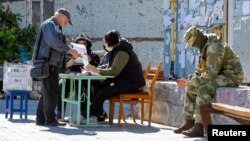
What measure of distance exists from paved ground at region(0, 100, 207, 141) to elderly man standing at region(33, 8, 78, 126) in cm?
29

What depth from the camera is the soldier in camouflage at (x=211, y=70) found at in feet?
26.0

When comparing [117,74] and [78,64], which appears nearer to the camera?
[117,74]

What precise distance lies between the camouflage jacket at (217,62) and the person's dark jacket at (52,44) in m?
2.13

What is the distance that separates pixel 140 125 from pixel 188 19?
404 cm

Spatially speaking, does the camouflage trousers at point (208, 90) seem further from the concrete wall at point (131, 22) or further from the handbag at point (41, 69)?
the concrete wall at point (131, 22)

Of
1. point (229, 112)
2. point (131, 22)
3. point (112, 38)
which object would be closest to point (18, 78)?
point (112, 38)

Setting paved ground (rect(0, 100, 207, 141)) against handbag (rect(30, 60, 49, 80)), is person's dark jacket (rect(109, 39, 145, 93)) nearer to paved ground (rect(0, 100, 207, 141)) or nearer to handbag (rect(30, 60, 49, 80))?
paved ground (rect(0, 100, 207, 141))

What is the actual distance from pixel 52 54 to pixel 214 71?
266cm

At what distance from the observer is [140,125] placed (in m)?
10.0

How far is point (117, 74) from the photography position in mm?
9500

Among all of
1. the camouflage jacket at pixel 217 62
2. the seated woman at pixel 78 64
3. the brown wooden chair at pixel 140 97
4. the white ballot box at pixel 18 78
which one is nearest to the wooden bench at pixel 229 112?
the camouflage jacket at pixel 217 62

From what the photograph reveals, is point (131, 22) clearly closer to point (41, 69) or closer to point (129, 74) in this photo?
point (129, 74)

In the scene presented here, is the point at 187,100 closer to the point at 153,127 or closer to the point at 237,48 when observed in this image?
the point at 153,127

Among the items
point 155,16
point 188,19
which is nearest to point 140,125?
point 188,19
